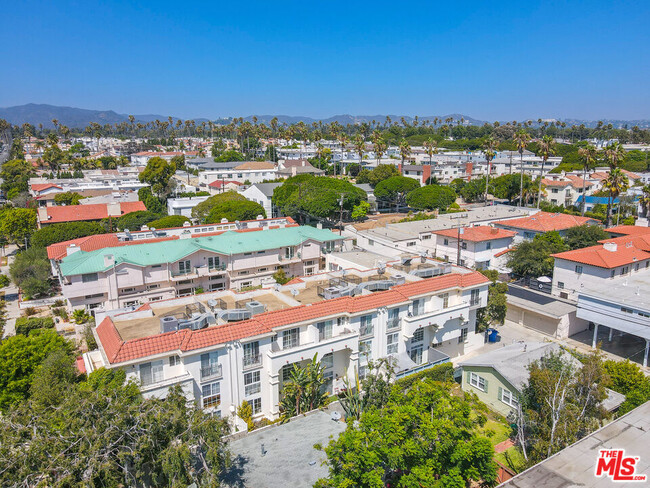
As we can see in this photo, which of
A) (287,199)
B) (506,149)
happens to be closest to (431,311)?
(287,199)

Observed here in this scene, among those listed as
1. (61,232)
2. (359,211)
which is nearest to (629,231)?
(359,211)

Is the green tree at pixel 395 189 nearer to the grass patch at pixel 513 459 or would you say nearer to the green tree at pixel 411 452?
the grass patch at pixel 513 459

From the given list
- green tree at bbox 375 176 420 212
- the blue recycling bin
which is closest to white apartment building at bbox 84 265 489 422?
A: the blue recycling bin

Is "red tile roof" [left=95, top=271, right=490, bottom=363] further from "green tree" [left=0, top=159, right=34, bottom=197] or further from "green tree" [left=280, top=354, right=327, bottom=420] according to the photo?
"green tree" [left=0, top=159, right=34, bottom=197]

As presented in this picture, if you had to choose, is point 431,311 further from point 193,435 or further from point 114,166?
point 114,166

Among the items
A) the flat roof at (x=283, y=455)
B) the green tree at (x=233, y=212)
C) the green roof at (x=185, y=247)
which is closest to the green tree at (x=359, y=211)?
the green tree at (x=233, y=212)

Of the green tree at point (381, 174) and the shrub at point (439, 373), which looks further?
the green tree at point (381, 174)

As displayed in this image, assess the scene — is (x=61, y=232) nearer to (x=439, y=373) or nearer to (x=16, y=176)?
(x=439, y=373)
